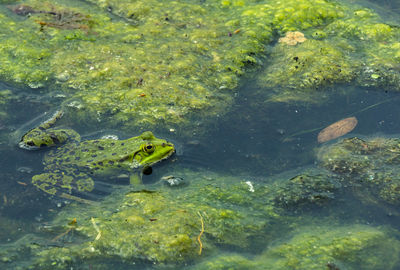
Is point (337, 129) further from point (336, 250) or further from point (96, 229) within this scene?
point (96, 229)

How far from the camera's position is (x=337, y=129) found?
15.6 ft

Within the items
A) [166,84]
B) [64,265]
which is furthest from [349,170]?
[64,265]

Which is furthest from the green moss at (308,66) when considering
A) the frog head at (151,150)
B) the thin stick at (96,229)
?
the thin stick at (96,229)

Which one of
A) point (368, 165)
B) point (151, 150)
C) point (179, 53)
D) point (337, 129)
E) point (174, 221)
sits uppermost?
point (179, 53)

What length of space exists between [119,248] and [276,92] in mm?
2841

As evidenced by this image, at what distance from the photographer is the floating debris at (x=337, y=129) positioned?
4703 millimetres

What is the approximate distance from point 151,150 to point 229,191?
36.0 inches

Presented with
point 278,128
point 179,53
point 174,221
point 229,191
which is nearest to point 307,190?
point 229,191

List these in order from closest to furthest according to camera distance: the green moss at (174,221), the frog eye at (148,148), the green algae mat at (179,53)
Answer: the green moss at (174,221)
the frog eye at (148,148)
the green algae mat at (179,53)

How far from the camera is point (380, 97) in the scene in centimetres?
521

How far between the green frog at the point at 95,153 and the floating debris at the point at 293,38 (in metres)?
2.55

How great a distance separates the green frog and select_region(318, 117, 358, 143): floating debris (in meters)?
1.64

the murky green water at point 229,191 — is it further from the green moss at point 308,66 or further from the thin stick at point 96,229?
the green moss at point 308,66

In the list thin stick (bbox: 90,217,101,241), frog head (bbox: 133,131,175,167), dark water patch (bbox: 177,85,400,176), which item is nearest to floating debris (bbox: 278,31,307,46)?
dark water patch (bbox: 177,85,400,176)
